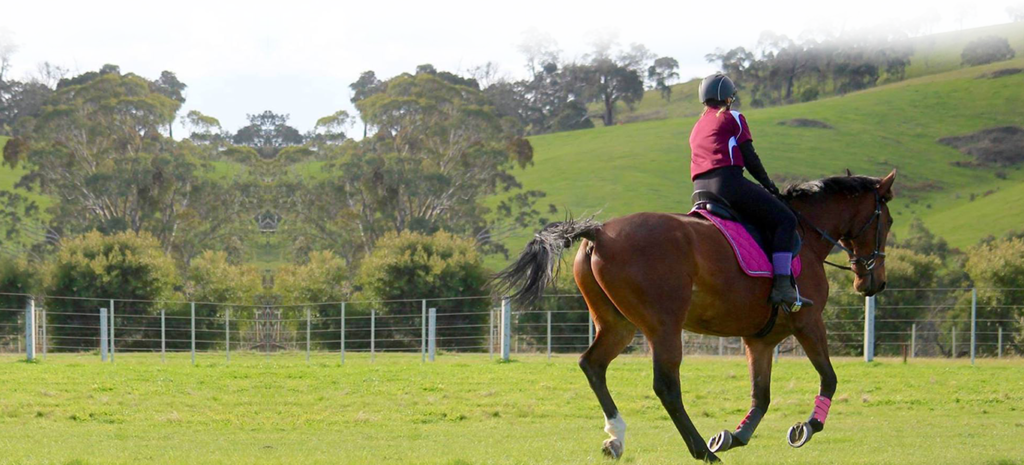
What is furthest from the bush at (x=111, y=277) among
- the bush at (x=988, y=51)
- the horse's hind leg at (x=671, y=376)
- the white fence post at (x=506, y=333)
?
the bush at (x=988, y=51)

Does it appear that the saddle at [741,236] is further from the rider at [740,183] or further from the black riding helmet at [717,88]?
the black riding helmet at [717,88]

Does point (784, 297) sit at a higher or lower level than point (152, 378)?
higher

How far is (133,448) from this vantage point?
29.8 feet

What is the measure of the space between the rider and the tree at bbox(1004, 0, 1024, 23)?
133 m

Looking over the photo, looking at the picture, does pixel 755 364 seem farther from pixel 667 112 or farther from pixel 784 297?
pixel 667 112

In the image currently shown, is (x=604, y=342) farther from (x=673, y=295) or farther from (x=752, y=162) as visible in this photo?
(x=752, y=162)

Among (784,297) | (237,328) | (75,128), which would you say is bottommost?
(237,328)

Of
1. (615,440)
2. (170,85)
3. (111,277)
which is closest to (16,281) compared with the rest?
(111,277)

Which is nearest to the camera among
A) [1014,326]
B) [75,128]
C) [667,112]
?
[1014,326]

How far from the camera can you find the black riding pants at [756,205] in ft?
24.4

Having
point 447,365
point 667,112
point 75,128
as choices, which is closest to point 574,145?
point 667,112

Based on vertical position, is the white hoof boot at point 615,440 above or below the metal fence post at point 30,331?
above

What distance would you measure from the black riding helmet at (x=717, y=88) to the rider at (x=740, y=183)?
0.13m

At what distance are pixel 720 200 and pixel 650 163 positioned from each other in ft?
221
